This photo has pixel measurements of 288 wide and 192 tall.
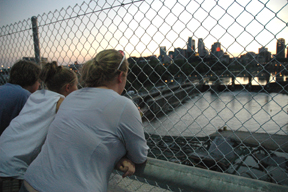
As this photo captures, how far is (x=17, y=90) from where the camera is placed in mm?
1605

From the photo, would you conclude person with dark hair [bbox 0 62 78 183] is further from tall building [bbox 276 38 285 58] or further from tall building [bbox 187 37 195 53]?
tall building [bbox 276 38 285 58]

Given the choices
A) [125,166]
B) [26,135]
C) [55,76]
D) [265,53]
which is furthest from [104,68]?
[265,53]

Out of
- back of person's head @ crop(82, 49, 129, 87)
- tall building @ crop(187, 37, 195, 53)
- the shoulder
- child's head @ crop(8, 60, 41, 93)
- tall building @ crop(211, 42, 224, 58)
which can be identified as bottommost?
the shoulder

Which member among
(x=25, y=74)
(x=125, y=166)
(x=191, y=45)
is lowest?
(x=125, y=166)

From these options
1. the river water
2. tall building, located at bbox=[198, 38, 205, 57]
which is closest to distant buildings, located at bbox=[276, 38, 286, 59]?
the river water

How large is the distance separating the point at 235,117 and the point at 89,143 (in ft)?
2.71

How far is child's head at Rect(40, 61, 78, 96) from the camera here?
1.38 meters

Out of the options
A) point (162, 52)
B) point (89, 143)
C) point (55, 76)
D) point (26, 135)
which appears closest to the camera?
point (89, 143)

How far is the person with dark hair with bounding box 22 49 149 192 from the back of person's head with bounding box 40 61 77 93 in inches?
19.6

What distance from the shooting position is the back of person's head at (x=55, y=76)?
1.38 m

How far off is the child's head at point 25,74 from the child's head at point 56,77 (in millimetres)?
402

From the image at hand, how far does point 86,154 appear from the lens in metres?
0.86

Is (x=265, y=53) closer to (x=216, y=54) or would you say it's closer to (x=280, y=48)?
(x=280, y=48)

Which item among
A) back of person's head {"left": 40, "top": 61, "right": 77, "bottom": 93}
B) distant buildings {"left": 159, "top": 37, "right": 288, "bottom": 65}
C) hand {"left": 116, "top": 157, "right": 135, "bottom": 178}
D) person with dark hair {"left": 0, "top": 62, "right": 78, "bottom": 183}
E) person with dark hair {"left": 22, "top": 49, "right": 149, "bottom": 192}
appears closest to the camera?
person with dark hair {"left": 22, "top": 49, "right": 149, "bottom": 192}
